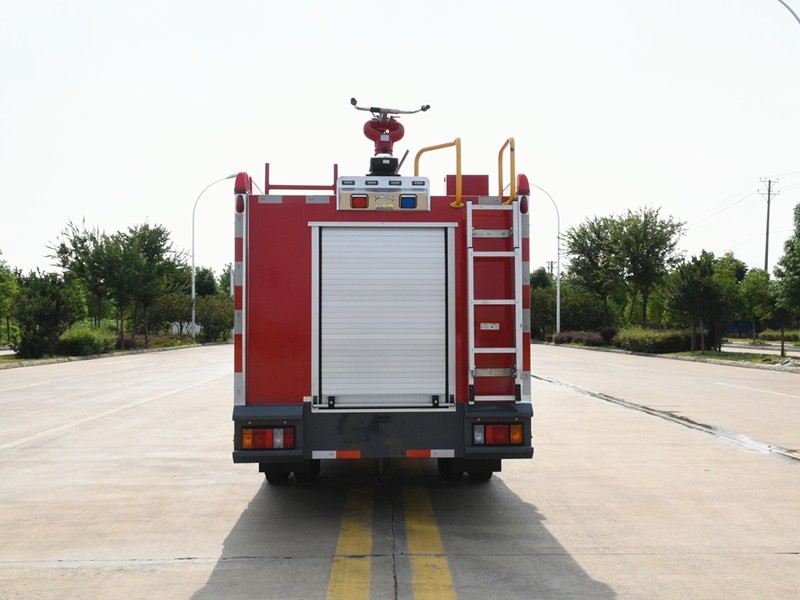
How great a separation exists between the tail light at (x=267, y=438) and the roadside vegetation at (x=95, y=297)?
34.2m

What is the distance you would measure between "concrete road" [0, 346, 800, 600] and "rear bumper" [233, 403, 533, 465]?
0.62 meters

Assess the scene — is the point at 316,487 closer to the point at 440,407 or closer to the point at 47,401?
the point at 440,407

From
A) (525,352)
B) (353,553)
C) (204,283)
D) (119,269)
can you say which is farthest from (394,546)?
(204,283)

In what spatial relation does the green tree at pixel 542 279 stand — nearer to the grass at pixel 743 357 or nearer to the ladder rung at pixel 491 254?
the grass at pixel 743 357

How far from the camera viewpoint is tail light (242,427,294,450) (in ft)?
20.9

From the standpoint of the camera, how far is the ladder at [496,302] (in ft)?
21.0

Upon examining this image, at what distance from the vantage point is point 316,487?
8.19 meters

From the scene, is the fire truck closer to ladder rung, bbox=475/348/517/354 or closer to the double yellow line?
ladder rung, bbox=475/348/517/354

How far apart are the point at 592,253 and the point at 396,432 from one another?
55.6 m

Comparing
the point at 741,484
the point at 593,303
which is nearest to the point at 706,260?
the point at 593,303

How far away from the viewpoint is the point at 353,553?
5.81 m

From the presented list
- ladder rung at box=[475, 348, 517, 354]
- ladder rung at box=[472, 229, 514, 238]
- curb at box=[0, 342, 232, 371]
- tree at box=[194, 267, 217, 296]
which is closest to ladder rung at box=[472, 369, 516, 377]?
ladder rung at box=[475, 348, 517, 354]

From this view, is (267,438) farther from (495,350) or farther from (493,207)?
(493,207)

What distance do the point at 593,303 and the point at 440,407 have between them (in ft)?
215
